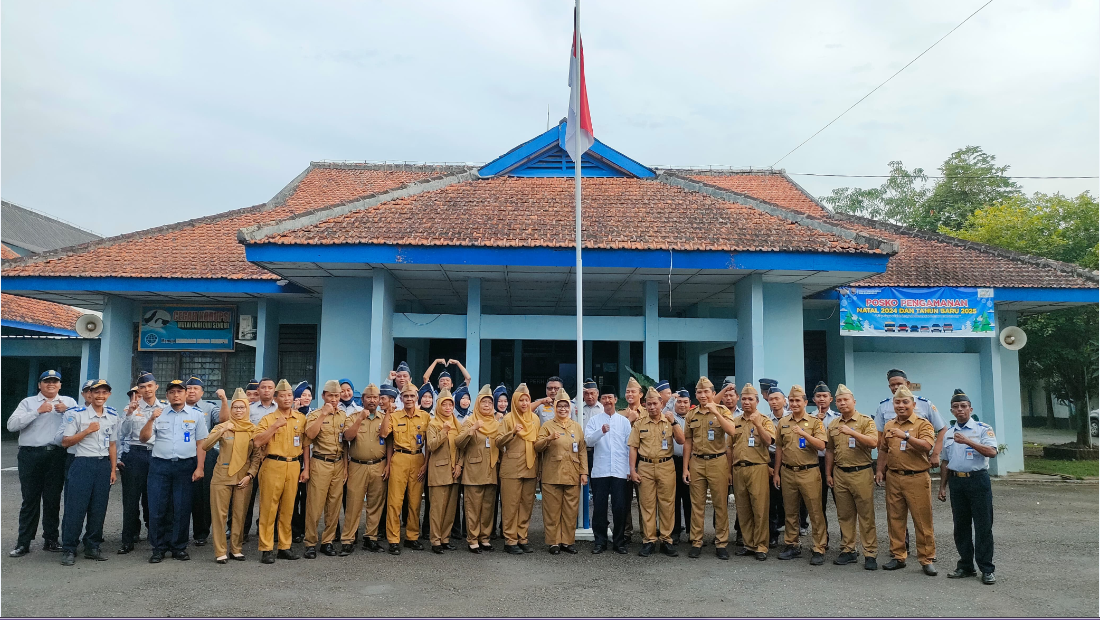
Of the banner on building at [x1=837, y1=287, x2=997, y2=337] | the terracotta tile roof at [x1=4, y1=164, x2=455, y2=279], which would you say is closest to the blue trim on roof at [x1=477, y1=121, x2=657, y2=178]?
the terracotta tile roof at [x1=4, y1=164, x2=455, y2=279]

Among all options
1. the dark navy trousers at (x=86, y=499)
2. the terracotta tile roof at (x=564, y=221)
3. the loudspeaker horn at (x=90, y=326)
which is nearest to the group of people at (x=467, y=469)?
the dark navy trousers at (x=86, y=499)

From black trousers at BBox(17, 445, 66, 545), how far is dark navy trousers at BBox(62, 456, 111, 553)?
0.24 m

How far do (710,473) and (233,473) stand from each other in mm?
4003

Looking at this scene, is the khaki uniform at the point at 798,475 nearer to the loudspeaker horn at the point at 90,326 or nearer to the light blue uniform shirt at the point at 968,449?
the light blue uniform shirt at the point at 968,449

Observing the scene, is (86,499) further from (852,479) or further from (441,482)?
(852,479)

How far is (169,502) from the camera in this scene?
620 cm

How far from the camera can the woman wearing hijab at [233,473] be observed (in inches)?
240

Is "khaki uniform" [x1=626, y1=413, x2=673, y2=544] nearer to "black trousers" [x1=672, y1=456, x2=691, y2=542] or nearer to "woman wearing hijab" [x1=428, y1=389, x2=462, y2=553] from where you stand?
"black trousers" [x1=672, y1=456, x2=691, y2=542]

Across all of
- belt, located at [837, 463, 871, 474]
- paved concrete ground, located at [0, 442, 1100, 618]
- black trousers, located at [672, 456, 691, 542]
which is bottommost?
paved concrete ground, located at [0, 442, 1100, 618]

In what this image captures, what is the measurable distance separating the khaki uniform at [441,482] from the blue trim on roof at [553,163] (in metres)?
5.69

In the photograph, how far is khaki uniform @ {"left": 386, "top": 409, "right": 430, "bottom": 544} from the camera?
6570 millimetres

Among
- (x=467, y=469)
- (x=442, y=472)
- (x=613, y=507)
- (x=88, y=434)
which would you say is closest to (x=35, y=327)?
(x=88, y=434)

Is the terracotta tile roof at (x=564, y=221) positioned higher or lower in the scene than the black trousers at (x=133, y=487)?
higher

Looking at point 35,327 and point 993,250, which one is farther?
point 35,327
